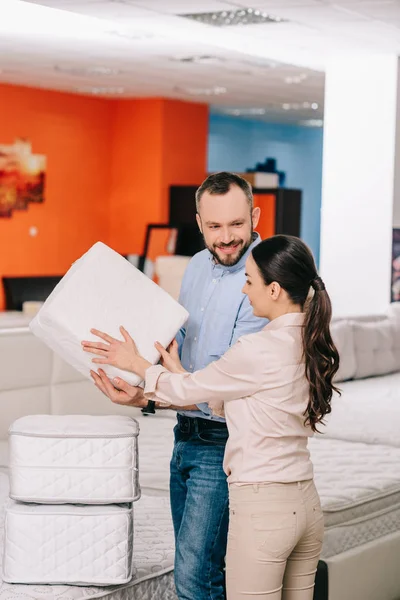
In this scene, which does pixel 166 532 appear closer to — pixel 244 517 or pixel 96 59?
pixel 244 517

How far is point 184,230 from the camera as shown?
12.2m

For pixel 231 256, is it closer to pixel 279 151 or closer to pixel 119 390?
pixel 119 390

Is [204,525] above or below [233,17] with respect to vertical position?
below

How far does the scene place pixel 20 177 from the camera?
11594 mm

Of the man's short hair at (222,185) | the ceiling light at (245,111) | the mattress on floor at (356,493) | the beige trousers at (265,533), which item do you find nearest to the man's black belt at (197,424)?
the beige trousers at (265,533)

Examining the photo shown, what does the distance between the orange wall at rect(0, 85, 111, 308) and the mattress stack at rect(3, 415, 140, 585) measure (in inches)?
354

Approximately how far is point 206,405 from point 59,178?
9991mm

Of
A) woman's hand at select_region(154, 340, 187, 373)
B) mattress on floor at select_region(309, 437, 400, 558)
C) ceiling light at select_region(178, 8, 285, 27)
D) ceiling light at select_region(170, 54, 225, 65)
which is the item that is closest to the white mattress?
mattress on floor at select_region(309, 437, 400, 558)

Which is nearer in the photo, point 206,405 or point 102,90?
point 206,405

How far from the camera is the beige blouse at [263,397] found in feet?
7.22

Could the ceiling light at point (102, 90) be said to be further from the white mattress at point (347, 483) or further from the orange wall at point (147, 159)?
the white mattress at point (347, 483)

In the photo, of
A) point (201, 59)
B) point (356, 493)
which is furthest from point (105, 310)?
point (201, 59)

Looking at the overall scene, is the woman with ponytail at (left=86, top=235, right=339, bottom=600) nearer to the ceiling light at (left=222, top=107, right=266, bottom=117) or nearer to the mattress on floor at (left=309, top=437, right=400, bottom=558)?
the mattress on floor at (left=309, top=437, right=400, bottom=558)

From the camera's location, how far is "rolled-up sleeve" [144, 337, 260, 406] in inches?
86.5
